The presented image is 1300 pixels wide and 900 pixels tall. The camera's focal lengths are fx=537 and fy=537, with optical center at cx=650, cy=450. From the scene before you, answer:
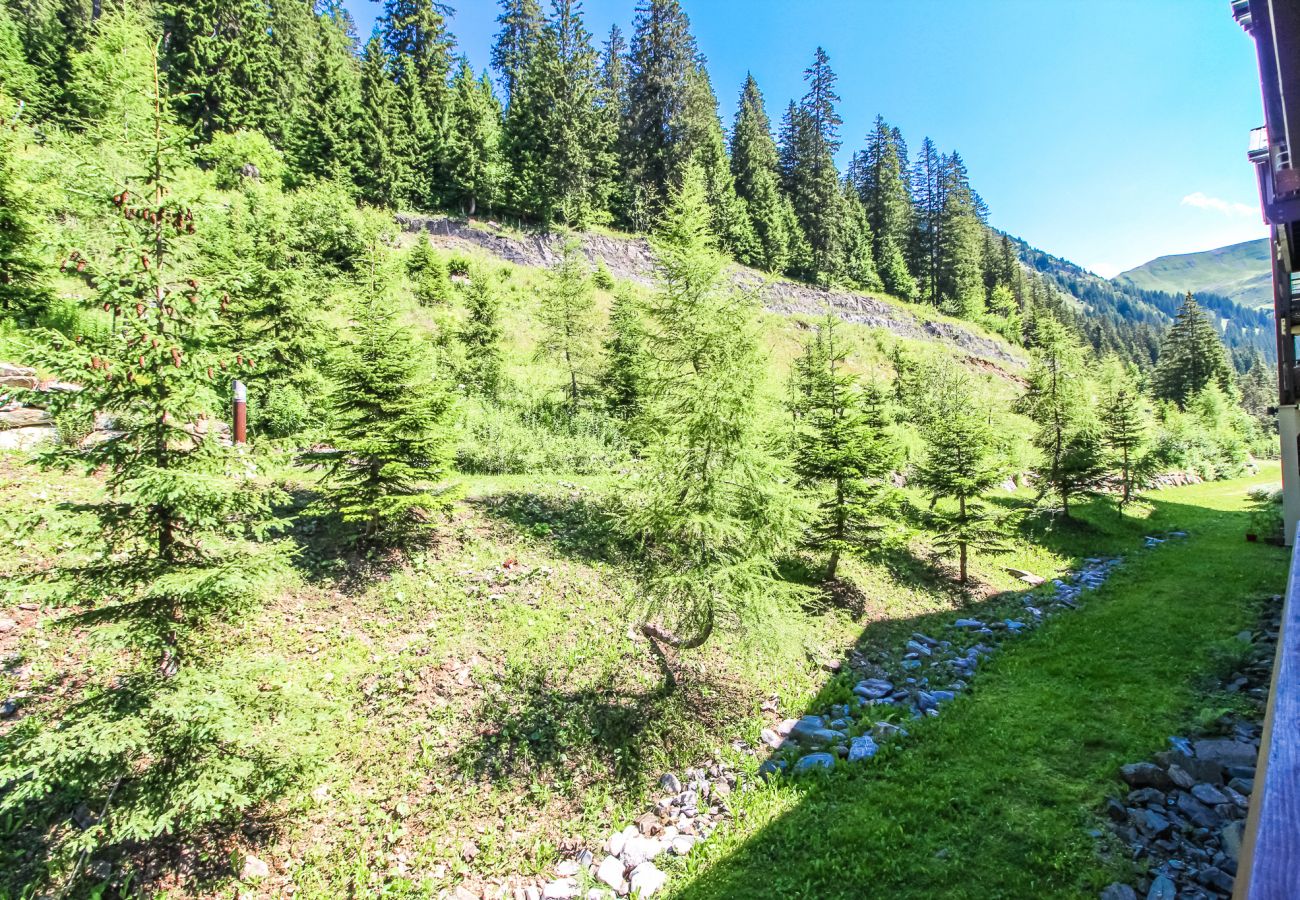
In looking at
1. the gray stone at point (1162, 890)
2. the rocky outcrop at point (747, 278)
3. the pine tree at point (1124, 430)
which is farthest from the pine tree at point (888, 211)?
the gray stone at point (1162, 890)

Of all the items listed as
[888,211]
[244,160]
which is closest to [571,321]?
[244,160]

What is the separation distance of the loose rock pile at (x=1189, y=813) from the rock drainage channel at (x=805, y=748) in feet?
9.80

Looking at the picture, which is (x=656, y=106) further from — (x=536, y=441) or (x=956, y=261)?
(x=536, y=441)

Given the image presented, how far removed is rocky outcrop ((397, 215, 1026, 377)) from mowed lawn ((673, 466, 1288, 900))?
25.0 m

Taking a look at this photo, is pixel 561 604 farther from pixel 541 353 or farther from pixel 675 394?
pixel 541 353

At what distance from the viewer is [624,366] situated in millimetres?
18688

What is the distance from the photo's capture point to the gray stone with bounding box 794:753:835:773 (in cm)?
825

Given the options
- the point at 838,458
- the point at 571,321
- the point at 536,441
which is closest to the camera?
the point at 838,458

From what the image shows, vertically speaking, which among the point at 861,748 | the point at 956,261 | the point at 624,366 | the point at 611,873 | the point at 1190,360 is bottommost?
the point at 611,873

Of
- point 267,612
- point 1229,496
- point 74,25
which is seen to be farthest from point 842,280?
point 74,25

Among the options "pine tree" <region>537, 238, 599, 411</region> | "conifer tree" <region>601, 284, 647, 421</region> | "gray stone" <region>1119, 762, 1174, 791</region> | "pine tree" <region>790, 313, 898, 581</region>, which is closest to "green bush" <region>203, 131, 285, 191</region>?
"pine tree" <region>537, 238, 599, 411</region>

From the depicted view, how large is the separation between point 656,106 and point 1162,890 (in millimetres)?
57710

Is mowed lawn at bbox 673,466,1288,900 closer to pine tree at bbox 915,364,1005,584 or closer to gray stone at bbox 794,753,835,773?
gray stone at bbox 794,753,835,773

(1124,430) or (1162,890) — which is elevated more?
(1124,430)
